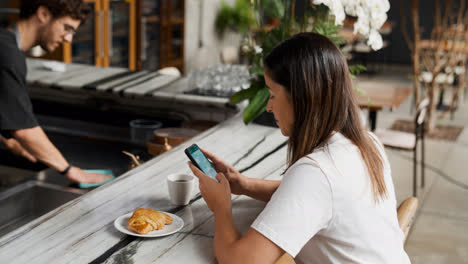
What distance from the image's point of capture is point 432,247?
3.49 meters

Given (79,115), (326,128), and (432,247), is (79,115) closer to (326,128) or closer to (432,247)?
(326,128)

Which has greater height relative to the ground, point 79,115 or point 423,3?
point 423,3

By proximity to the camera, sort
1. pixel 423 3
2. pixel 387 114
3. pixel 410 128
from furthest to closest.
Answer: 1. pixel 423 3
2. pixel 387 114
3. pixel 410 128

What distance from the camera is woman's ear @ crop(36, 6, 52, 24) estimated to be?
229 cm

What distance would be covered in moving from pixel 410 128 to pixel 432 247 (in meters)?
3.40

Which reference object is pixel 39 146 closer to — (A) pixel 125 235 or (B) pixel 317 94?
(A) pixel 125 235

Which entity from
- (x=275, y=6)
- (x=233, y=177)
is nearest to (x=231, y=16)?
(x=275, y=6)

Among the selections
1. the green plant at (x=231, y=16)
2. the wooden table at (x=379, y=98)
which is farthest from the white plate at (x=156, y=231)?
the green plant at (x=231, y=16)

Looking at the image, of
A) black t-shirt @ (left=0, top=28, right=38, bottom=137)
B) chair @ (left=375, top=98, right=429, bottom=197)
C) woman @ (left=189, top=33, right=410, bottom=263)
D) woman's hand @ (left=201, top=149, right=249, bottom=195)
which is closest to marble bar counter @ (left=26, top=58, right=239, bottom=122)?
black t-shirt @ (left=0, top=28, right=38, bottom=137)

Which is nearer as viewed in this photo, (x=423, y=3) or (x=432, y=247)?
(x=432, y=247)

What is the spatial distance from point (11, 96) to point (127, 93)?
0.75 metres

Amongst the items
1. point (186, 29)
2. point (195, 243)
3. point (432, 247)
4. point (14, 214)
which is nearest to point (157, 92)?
point (14, 214)

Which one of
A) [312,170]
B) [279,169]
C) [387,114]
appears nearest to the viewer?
[312,170]

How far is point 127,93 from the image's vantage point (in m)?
2.80
